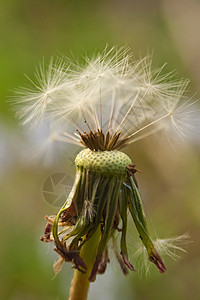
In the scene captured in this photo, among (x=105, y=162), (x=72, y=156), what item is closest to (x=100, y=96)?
(x=105, y=162)

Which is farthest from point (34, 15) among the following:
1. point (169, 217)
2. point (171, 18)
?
point (169, 217)

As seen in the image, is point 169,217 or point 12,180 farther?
point 12,180

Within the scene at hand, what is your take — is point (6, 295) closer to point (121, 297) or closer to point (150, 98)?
point (121, 297)

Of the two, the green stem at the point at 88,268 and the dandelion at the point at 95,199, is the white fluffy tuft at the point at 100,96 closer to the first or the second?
the dandelion at the point at 95,199

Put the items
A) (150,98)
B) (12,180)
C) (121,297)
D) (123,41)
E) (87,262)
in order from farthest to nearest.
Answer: (123,41) < (12,180) < (121,297) < (150,98) < (87,262)

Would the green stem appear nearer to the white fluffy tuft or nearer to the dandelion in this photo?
the dandelion

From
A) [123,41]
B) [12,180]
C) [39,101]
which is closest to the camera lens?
[39,101]

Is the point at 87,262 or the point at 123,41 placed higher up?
the point at 123,41
